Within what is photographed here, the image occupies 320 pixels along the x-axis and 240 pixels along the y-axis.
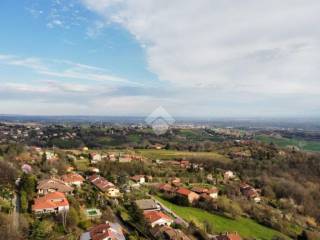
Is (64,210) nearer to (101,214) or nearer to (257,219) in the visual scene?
(101,214)

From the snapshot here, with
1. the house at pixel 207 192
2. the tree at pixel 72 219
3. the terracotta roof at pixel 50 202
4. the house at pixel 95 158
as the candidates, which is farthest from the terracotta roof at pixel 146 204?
the house at pixel 95 158

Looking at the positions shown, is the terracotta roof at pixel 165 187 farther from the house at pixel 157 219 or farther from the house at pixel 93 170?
the house at pixel 157 219

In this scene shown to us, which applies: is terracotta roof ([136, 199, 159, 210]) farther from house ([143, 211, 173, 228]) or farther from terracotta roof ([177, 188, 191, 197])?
terracotta roof ([177, 188, 191, 197])

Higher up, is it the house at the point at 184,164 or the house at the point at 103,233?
the house at the point at 103,233

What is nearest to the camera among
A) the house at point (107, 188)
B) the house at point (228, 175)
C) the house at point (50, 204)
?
the house at point (50, 204)

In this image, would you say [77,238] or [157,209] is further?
[157,209]

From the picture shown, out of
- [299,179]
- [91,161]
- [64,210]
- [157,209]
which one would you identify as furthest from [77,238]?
[299,179]
